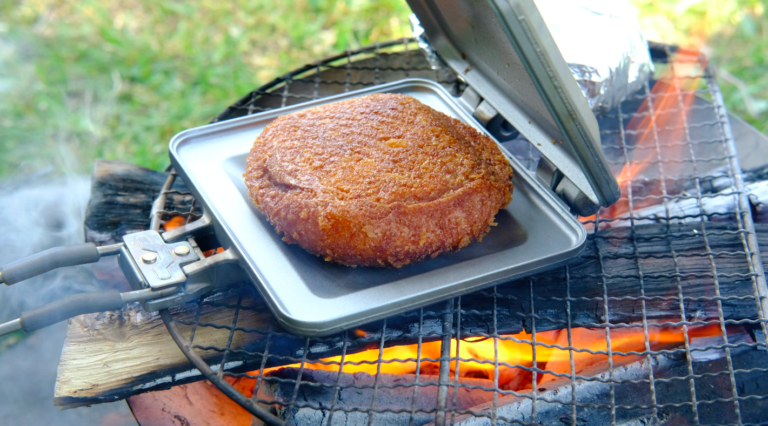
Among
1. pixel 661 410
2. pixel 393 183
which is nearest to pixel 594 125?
pixel 393 183

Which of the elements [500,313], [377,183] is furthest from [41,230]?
[500,313]

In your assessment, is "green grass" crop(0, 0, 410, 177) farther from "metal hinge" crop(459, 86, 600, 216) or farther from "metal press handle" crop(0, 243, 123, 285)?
"metal hinge" crop(459, 86, 600, 216)

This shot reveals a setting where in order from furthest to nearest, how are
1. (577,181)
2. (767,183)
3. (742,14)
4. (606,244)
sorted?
(742,14) → (767,183) → (606,244) → (577,181)

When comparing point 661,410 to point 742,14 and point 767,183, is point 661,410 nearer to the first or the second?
point 767,183

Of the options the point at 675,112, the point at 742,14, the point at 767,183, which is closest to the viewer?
the point at 767,183

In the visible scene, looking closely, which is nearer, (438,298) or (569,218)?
(438,298)

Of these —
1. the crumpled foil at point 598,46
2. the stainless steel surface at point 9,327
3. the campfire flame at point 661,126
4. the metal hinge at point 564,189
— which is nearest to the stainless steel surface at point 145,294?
the stainless steel surface at point 9,327

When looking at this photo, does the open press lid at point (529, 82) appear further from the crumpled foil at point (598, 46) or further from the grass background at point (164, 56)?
the grass background at point (164, 56)
